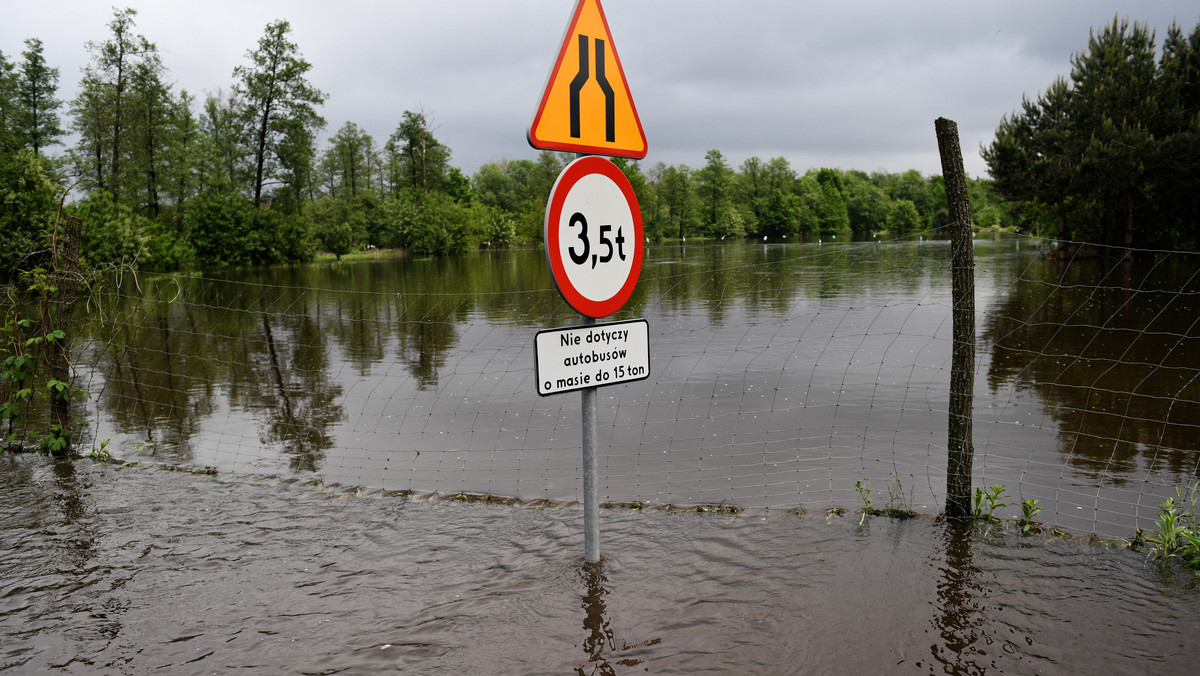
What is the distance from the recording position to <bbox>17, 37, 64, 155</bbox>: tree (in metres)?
40.7

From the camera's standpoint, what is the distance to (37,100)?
42.1 metres

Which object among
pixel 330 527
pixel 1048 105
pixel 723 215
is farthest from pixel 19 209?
pixel 723 215

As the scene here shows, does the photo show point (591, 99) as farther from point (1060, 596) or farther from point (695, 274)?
point (695, 274)

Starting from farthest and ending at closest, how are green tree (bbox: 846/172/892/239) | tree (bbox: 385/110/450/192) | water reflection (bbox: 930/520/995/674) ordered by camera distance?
green tree (bbox: 846/172/892/239)
tree (bbox: 385/110/450/192)
water reflection (bbox: 930/520/995/674)

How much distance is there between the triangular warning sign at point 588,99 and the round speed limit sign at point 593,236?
130mm

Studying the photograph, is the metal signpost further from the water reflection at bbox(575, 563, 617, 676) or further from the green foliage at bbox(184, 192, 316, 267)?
the green foliage at bbox(184, 192, 316, 267)

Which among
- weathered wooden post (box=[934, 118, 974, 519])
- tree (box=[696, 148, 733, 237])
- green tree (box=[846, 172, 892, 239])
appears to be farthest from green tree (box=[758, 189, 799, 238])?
weathered wooden post (box=[934, 118, 974, 519])

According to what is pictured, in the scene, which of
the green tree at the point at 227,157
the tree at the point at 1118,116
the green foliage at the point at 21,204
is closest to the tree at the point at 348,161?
the green tree at the point at 227,157


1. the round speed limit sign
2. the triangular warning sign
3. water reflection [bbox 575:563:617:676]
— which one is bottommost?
water reflection [bbox 575:563:617:676]

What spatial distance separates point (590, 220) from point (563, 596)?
189 centimetres

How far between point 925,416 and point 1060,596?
5092 millimetres

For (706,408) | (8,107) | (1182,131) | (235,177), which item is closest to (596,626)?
(706,408)

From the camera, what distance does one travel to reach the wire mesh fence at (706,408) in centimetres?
619

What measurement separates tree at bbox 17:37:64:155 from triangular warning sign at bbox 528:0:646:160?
48.8 metres
